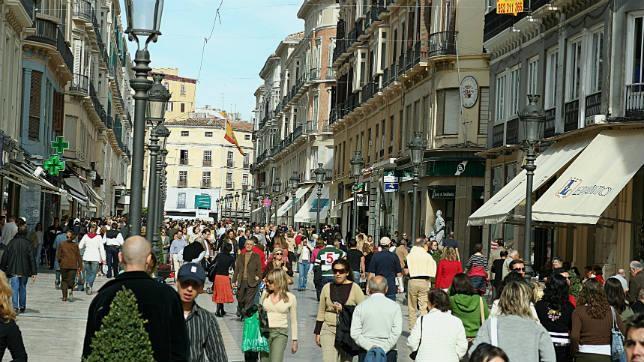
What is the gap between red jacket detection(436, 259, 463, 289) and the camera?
22703mm

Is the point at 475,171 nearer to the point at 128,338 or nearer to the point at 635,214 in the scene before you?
the point at 635,214

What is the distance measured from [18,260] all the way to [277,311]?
372 inches

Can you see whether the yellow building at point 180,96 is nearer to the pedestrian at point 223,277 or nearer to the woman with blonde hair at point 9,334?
the pedestrian at point 223,277

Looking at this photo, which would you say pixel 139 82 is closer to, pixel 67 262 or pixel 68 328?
pixel 68 328

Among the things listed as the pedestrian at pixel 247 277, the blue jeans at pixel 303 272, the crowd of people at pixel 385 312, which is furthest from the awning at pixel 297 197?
the crowd of people at pixel 385 312

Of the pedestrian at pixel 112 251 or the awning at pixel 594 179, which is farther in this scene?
the pedestrian at pixel 112 251

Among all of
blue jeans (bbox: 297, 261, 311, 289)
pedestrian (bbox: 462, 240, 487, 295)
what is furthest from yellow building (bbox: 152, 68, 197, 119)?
pedestrian (bbox: 462, 240, 487, 295)

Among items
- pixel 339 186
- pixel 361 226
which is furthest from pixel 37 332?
pixel 339 186

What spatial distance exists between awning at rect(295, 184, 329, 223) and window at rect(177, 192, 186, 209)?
232 ft

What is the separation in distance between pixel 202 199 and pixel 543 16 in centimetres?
11867

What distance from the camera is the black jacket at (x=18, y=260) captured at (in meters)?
22.6

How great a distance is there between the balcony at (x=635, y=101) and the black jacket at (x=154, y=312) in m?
19.3

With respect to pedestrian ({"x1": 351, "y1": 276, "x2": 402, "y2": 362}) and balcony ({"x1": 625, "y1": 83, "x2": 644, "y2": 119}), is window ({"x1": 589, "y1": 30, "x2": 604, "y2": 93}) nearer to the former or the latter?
balcony ({"x1": 625, "y1": 83, "x2": 644, "y2": 119})

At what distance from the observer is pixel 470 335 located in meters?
13.9
